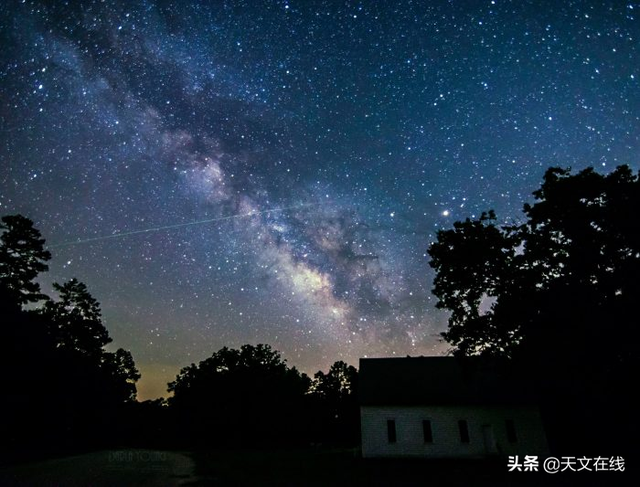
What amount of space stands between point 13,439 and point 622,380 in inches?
1999

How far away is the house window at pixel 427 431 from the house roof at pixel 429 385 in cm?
128

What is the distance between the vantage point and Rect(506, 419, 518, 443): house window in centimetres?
2638

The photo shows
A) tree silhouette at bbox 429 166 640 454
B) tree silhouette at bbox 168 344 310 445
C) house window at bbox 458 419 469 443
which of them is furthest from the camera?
tree silhouette at bbox 168 344 310 445

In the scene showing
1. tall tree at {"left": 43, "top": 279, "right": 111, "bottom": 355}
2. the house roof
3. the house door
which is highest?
tall tree at {"left": 43, "top": 279, "right": 111, "bottom": 355}

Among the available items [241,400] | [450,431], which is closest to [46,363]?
[241,400]

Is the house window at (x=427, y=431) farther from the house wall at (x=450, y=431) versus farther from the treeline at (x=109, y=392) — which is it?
the treeline at (x=109, y=392)

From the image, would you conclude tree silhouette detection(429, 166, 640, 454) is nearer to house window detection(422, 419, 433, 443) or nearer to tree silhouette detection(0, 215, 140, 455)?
house window detection(422, 419, 433, 443)

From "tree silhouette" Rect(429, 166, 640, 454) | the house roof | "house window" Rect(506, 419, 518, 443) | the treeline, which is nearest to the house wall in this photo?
"house window" Rect(506, 419, 518, 443)

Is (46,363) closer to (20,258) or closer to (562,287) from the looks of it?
(20,258)

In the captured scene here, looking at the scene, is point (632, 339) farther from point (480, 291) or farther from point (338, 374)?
point (338, 374)

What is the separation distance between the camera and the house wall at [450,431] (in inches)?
1019

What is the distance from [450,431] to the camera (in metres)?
26.3

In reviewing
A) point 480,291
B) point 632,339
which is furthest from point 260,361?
point 632,339

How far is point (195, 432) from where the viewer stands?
63562 mm
